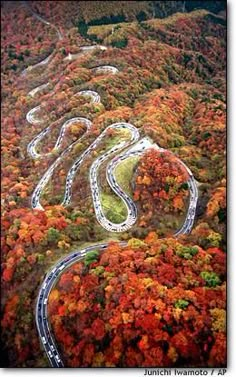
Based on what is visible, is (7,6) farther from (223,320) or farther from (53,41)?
(223,320)

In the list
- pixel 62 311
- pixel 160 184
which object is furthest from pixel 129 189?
pixel 62 311

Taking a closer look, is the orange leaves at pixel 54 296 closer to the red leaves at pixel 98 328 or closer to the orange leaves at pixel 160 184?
the red leaves at pixel 98 328

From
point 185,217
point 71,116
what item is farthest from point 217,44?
point 185,217

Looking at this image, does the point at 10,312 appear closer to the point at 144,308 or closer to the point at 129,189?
the point at 144,308

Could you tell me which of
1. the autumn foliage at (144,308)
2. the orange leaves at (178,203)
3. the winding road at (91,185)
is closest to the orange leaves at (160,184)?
the orange leaves at (178,203)

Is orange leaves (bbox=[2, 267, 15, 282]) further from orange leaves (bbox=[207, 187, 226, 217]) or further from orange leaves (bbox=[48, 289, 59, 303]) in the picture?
orange leaves (bbox=[207, 187, 226, 217])

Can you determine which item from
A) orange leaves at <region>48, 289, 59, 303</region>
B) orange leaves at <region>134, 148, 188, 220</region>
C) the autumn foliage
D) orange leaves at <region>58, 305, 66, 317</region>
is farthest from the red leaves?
orange leaves at <region>134, 148, 188, 220</region>
